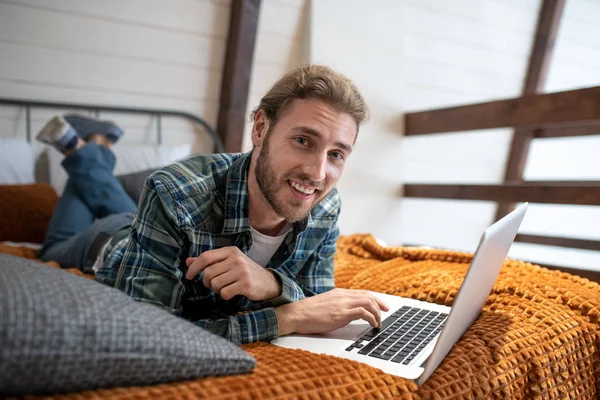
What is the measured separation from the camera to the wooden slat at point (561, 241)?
3.09 m

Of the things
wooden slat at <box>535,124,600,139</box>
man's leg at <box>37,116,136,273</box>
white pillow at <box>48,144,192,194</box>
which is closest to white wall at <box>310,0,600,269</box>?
wooden slat at <box>535,124,600,139</box>

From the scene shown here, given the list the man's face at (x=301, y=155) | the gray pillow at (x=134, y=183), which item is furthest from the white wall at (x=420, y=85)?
the man's face at (x=301, y=155)

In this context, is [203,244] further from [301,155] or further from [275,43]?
[275,43]

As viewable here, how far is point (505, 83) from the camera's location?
384 cm

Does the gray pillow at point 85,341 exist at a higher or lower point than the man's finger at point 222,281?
A: higher

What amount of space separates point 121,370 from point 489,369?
60 centimetres

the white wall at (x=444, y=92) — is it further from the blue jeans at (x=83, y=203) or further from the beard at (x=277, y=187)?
the beard at (x=277, y=187)

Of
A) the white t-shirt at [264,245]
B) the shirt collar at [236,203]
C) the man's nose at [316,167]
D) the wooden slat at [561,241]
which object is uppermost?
the man's nose at [316,167]

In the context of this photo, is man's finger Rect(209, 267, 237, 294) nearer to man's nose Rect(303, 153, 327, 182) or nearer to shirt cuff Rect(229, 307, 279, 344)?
shirt cuff Rect(229, 307, 279, 344)

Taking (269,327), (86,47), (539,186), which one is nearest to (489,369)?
(269,327)

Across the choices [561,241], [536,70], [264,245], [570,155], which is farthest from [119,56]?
[570,155]

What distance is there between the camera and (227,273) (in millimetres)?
960

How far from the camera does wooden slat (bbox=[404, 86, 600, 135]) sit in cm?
241

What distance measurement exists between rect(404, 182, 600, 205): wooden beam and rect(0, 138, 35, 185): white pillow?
215cm
